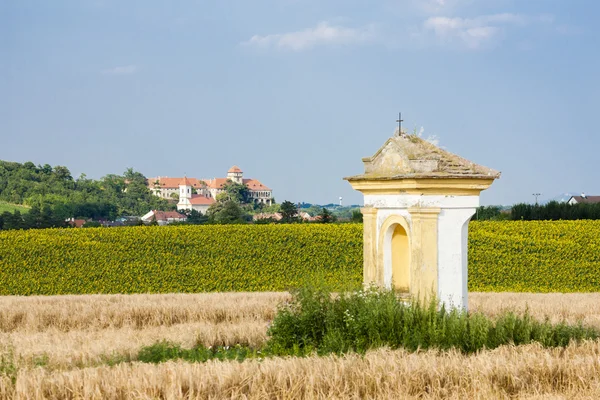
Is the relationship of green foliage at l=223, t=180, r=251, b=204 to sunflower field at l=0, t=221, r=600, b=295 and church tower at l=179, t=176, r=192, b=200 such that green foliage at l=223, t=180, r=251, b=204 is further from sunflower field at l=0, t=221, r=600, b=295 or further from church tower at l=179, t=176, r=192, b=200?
sunflower field at l=0, t=221, r=600, b=295

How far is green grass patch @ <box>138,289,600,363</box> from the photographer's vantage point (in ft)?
33.2

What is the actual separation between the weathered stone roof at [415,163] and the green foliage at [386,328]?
1.93 metres

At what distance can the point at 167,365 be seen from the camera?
845 centimetres

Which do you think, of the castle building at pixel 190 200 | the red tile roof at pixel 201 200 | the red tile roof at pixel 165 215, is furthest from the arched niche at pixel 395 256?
the red tile roof at pixel 201 200

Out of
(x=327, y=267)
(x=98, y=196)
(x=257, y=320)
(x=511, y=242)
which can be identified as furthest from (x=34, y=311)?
(x=98, y=196)

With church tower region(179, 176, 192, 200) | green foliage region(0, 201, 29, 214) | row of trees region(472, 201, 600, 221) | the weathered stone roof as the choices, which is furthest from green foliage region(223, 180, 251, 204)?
the weathered stone roof

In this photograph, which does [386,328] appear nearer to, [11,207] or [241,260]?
[241,260]

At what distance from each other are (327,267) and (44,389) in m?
19.8

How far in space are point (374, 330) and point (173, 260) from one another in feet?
58.5

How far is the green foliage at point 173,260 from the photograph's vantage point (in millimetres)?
26859

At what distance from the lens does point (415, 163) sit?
11023mm

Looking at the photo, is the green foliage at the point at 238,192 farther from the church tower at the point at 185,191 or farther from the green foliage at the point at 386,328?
the green foliage at the point at 386,328

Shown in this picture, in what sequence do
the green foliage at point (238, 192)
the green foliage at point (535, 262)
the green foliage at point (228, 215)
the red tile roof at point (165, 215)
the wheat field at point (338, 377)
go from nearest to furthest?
the wheat field at point (338, 377)
the green foliage at point (535, 262)
the green foliage at point (228, 215)
the red tile roof at point (165, 215)
the green foliage at point (238, 192)

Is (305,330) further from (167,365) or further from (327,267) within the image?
(327,267)
